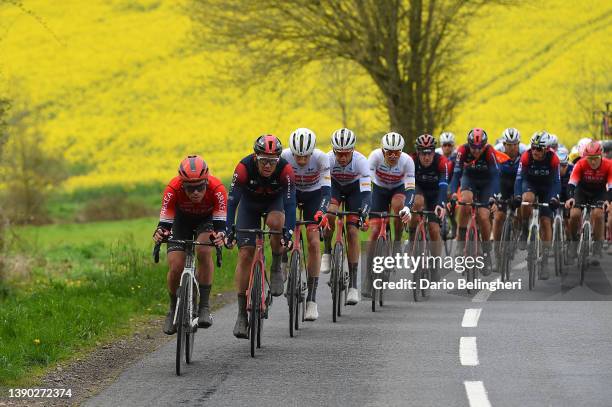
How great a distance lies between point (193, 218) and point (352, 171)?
3802mm

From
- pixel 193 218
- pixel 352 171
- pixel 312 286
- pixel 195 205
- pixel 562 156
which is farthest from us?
pixel 562 156

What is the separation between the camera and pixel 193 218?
1039 centimetres

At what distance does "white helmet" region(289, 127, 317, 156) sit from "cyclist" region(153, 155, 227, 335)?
A: 5.67 feet

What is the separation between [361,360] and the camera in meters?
10.2

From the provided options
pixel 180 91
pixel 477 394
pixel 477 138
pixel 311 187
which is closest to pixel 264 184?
pixel 311 187

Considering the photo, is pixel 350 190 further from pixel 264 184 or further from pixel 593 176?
pixel 593 176

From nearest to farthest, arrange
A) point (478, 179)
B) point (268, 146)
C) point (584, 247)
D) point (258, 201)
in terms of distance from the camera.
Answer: point (268, 146), point (258, 201), point (584, 247), point (478, 179)

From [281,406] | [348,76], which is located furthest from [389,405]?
[348,76]

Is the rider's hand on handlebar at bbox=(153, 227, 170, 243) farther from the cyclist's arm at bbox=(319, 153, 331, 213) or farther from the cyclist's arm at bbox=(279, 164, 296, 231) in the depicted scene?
the cyclist's arm at bbox=(319, 153, 331, 213)

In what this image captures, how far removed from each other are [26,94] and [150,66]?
54.7 feet

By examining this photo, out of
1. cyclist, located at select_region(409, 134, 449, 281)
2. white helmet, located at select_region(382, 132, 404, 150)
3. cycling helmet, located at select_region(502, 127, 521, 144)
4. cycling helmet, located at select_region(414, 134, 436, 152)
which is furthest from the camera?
cycling helmet, located at select_region(502, 127, 521, 144)

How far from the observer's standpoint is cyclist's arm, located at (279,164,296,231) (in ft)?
36.7

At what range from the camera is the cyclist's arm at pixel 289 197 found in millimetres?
11180

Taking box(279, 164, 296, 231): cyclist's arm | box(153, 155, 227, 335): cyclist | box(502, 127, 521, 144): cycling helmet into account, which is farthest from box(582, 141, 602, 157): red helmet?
box(153, 155, 227, 335): cyclist
